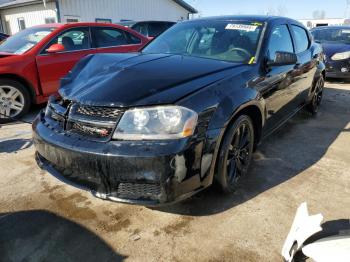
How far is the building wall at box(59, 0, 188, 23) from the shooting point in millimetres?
16328

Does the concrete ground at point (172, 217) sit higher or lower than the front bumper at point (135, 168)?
lower

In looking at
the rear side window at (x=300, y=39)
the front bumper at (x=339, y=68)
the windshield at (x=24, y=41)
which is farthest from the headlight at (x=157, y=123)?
the front bumper at (x=339, y=68)

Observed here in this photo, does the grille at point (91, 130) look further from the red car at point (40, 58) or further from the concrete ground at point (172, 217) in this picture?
the red car at point (40, 58)

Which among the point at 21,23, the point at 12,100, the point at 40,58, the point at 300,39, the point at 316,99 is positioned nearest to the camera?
the point at 300,39

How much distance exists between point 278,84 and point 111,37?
377 centimetres

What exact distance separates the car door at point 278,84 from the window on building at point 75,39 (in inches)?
135

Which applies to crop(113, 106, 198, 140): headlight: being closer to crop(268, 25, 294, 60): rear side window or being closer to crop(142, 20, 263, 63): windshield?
crop(142, 20, 263, 63): windshield

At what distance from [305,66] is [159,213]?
2925mm

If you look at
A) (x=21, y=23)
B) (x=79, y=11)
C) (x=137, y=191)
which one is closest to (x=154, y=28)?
(x=79, y=11)

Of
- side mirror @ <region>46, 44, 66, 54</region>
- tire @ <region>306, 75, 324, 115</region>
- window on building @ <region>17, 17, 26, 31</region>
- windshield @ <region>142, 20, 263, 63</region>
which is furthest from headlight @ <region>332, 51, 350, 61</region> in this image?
window on building @ <region>17, 17, 26, 31</region>

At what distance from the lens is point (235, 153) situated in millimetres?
2875

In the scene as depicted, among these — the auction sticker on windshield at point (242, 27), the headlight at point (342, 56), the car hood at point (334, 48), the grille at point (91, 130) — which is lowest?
the headlight at point (342, 56)

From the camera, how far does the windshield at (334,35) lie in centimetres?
907

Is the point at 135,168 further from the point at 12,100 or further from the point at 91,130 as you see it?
the point at 12,100
